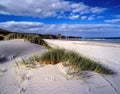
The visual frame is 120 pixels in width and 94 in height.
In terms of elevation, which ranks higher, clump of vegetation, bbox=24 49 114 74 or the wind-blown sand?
clump of vegetation, bbox=24 49 114 74

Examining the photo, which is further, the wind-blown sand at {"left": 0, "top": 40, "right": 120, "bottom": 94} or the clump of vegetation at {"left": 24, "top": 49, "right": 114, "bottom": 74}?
the clump of vegetation at {"left": 24, "top": 49, "right": 114, "bottom": 74}

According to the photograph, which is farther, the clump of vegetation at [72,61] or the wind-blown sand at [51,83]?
the clump of vegetation at [72,61]

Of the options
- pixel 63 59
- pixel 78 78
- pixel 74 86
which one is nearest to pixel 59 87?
pixel 74 86

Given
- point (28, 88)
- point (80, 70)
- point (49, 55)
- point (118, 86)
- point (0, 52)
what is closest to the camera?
point (28, 88)

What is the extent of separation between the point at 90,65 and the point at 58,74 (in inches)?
47.9

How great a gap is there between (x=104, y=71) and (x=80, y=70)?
98cm

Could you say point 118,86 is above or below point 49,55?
below

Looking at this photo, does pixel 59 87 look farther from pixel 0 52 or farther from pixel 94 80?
pixel 0 52

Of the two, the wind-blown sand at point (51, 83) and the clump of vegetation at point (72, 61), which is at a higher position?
the clump of vegetation at point (72, 61)

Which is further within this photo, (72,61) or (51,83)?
(72,61)

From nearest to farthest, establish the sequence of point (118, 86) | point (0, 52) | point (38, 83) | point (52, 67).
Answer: point (38, 83)
point (118, 86)
point (52, 67)
point (0, 52)

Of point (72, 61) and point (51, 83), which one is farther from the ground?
point (72, 61)

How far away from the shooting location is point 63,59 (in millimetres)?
5285

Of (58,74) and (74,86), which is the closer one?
(74,86)
